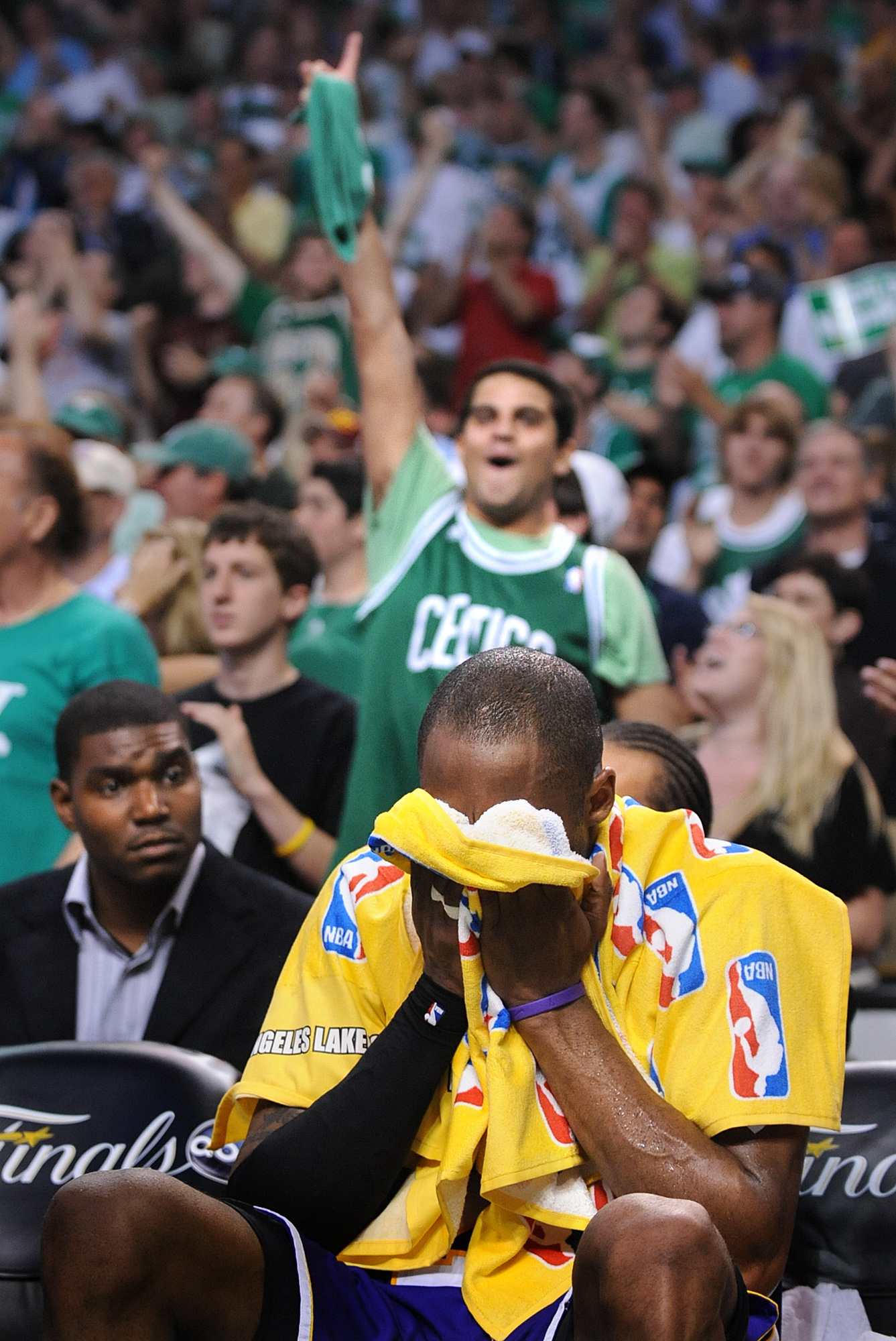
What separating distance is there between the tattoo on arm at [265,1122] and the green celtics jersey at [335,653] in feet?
7.66

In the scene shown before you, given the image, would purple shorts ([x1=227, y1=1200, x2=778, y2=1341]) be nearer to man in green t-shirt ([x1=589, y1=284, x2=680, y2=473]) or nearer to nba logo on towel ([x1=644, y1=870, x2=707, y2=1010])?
nba logo on towel ([x1=644, y1=870, x2=707, y2=1010])

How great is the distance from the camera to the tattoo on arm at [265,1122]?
6.97 ft

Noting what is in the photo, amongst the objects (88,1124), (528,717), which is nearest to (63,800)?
(88,1124)

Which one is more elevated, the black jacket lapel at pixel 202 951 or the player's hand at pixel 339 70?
the player's hand at pixel 339 70

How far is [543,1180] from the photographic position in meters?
2.02

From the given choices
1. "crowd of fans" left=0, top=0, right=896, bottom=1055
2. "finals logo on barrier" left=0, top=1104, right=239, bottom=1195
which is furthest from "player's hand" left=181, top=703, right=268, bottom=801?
"finals logo on barrier" left=0, top=1104, right=239, bottom=1195

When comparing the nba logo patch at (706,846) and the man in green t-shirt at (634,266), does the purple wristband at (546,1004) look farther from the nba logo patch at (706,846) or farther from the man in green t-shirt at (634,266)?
the man in green t-shirt at (634,266)

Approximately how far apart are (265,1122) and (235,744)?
1.65 metres

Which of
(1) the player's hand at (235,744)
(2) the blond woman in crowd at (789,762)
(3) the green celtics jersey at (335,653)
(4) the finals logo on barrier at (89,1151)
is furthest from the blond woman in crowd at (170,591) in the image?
(4) the finals logo on barrier at (89,1151)

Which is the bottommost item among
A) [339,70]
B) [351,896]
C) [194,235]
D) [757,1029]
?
[757,1029]

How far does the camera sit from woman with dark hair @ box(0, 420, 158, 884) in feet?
12.0

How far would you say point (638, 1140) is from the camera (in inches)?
75.9

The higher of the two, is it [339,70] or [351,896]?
[339,70]

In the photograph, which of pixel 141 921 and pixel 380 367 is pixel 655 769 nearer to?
pixel 141 921
